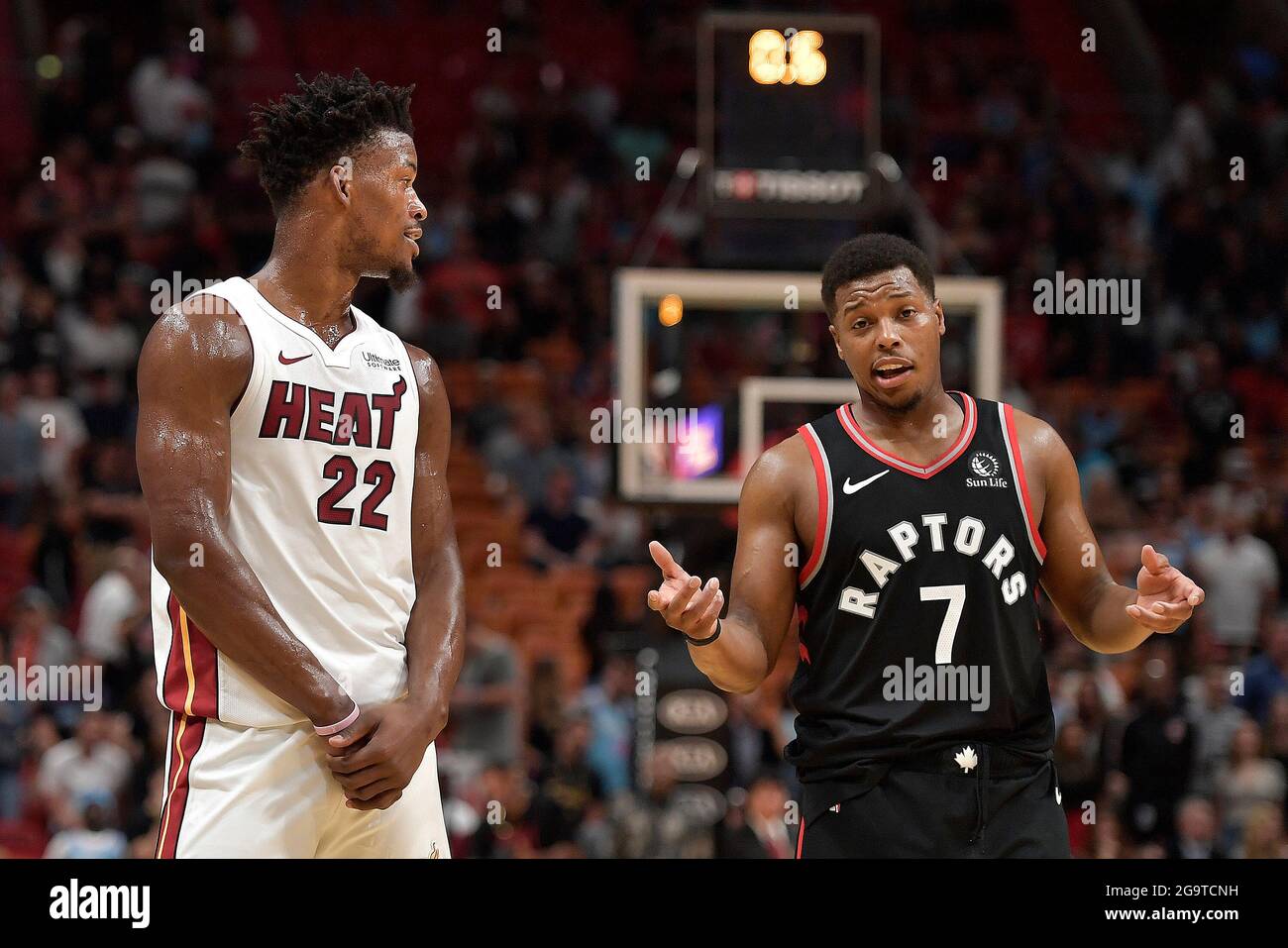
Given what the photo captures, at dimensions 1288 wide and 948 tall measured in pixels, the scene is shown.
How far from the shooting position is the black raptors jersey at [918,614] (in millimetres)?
4035

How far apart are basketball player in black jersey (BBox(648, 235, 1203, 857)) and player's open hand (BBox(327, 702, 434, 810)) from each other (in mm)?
609

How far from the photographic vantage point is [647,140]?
16.8 meters

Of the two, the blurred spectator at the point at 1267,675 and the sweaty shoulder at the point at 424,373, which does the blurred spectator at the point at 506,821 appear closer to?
the blurred spectator at the point at 1267,675

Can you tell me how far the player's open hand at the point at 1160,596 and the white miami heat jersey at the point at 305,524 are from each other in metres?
1.70

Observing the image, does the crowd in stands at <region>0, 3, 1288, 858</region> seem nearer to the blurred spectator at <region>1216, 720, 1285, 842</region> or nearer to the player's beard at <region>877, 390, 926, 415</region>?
the blurred spectator at <region>1216, 720, 1285, 842</region>

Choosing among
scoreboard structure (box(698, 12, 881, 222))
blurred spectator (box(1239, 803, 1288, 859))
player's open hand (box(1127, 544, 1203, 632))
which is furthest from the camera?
blurred spectator (box(1239, 803, 1288, 859))

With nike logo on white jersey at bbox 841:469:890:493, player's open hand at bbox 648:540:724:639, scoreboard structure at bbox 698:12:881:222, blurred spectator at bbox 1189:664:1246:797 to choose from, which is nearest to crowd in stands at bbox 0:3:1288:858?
blurred spectator at bbox 1189:664:1246:797

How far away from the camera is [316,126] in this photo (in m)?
3.97

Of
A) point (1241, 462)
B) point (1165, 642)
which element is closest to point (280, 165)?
point (1165, 642)

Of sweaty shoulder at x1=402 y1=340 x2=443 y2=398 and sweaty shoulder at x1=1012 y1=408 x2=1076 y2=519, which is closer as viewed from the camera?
sweaty shoulder at x1=402 y1=340 x2=443 y2=398

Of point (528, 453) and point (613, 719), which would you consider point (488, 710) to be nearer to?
point (613, 719)

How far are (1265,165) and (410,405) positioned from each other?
44.5ft

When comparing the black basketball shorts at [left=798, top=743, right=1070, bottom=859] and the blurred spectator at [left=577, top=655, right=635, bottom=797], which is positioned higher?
the black basketball shorts at [left=798, top=743, right=1070, bottom=859]

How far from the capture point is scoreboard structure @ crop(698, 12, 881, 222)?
8.62m
